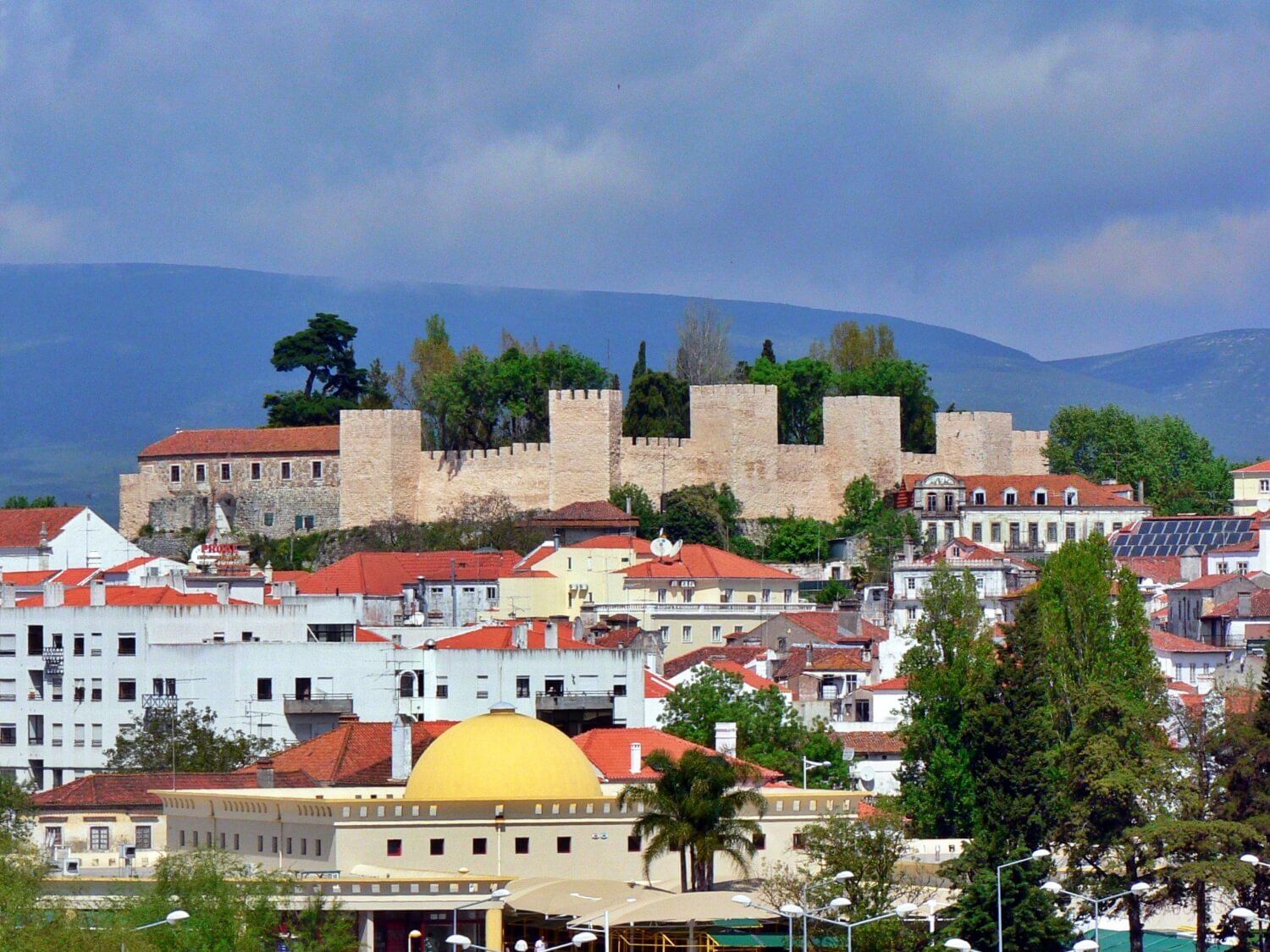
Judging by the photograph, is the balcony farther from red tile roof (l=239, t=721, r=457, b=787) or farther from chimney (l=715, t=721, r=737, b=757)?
chimney (l=715, t=721, r=737, b=757)

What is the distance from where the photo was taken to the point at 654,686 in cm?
6209

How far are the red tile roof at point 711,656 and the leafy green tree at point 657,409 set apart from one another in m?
25.7

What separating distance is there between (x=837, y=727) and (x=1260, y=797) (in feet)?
62.0

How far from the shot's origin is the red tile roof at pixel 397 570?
78.1 meters

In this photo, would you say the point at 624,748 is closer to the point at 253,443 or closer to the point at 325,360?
the point at 253,443

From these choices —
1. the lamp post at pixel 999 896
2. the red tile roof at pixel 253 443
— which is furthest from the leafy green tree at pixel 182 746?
the red tile roof at pixel 253 443

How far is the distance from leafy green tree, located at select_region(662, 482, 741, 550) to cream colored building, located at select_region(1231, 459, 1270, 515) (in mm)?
15933

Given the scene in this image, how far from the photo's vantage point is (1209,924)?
44938 mm

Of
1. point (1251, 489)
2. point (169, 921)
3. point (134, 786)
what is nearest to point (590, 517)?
point (1251, 489)

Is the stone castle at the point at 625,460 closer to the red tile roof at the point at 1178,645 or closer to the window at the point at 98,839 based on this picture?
the red tile roof at the point at 1178,645

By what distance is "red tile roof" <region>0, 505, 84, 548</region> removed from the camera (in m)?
86.1

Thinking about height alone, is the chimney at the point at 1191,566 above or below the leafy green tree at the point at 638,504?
below

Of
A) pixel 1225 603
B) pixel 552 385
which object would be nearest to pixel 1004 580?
pixel 1225 603

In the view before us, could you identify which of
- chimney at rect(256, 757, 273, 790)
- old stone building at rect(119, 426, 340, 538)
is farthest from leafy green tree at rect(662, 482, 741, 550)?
chimney at rect(256, 757, 273, 790)
